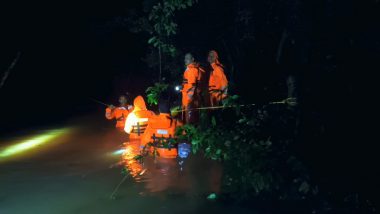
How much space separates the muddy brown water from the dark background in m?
1.74

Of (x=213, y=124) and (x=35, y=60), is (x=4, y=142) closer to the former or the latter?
(x=213, y=124)

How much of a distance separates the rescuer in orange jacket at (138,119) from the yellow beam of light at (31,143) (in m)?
2.29

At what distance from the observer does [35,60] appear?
22.1 metres

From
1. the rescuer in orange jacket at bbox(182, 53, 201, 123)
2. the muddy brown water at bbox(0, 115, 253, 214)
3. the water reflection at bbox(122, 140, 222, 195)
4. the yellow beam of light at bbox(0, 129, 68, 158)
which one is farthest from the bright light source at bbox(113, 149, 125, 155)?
the yellow beam of light at bbox(0, 129, 68, 158)

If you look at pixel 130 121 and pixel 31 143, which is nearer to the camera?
pixel 130 121

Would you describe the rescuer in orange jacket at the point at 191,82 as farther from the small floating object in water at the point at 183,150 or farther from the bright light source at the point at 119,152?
the bright light source at the point at 119,152

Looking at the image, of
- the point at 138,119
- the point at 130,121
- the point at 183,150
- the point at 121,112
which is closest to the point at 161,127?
the point at 183,150

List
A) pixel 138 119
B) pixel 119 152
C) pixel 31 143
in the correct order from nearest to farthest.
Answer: pixel 119 152 → pixel 138 119 → pixel 31 143

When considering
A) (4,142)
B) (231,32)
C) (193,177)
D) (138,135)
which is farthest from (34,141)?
(231,32)

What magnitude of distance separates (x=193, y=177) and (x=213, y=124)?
1927 mm

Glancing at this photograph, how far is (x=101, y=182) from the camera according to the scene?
7824 millimetres

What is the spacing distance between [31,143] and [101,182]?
4831 millimetres

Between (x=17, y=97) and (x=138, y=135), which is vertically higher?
(x=17, y=97)

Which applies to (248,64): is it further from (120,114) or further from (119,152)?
(120,114)
